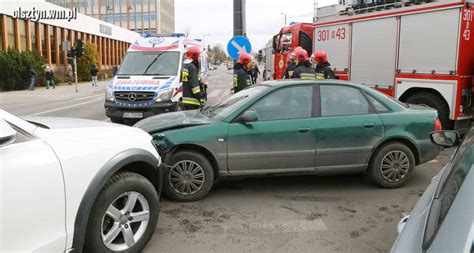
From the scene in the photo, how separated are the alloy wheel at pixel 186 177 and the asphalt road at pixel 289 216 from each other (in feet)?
0.58

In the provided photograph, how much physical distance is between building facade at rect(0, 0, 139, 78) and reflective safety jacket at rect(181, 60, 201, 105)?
874 inches

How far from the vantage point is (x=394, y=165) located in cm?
533

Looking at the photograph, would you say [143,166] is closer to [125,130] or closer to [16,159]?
[125,130]

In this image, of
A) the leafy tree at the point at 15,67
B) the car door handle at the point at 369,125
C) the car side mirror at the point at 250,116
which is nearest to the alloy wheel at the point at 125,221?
the car side mirror at the point at 250,116

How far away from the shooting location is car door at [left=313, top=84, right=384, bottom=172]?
508 centimetres

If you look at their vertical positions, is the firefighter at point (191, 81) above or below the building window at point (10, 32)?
below

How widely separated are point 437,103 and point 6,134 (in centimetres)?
800

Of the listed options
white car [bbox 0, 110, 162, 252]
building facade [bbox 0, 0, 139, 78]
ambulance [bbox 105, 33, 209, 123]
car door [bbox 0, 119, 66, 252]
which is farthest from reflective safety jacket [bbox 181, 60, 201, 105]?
building facade [bbox 0, 0, 139, 78]

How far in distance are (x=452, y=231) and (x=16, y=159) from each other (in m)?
2.24

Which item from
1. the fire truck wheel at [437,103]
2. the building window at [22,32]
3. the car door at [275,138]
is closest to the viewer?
the car door at [275,138]

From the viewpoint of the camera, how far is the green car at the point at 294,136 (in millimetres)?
4816

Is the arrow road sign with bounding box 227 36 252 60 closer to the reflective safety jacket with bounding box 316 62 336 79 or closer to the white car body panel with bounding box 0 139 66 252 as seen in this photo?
the reflective safety jacket with bounding box 316 62 336 79

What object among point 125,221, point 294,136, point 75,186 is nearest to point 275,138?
point 294,136

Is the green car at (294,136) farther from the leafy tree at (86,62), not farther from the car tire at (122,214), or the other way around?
the leafy tree at (86,62)
